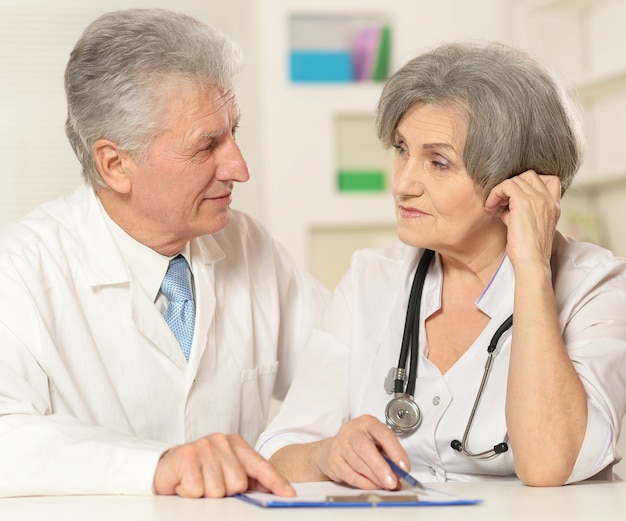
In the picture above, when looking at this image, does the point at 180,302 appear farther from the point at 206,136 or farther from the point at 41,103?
the point at 41,103

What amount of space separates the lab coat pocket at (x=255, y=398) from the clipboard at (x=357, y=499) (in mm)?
713

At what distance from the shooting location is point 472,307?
1.94 metres

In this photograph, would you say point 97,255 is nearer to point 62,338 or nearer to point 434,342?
point 62,338

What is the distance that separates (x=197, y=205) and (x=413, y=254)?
0.47 meters

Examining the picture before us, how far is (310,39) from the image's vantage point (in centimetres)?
484

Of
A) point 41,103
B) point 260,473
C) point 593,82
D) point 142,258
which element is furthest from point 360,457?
point 41,103

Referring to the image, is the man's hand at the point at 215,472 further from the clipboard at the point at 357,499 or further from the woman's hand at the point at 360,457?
the woman's hand at the point at 360,457

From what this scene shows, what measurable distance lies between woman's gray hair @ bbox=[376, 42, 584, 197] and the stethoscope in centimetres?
28

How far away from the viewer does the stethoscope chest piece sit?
1786 mm

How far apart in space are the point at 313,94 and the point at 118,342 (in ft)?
9.45

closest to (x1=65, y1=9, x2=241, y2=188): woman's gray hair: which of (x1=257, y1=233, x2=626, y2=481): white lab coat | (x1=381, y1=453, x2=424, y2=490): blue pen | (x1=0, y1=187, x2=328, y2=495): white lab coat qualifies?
(x1=0, y1=187, x2=328, y2=495): white lab coat

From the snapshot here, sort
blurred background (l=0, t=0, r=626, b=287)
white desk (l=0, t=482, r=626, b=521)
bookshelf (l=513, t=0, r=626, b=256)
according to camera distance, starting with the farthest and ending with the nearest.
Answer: blurred background (l=0, t=0, r=626, b=287) → bookshelf (l=513, t=0, r=626, b=256) → white desk (l=0, t=482, r=626, b=521)

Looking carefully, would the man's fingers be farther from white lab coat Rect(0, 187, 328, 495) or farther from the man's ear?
the man's ear

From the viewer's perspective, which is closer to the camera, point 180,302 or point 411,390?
point 411,390
